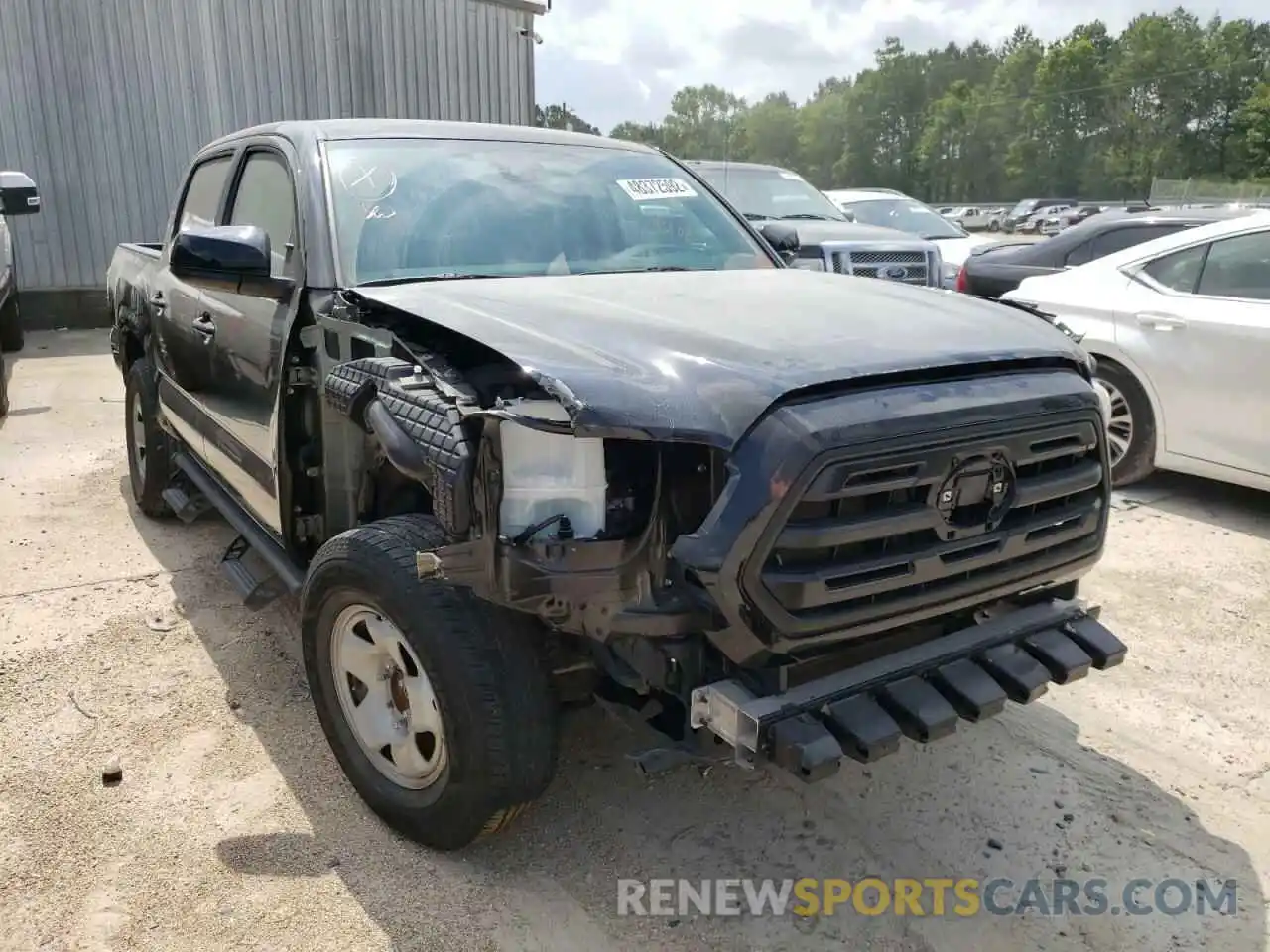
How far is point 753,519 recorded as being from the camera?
198 centimetres

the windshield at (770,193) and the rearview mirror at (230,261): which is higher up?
the windshield at (770,193)

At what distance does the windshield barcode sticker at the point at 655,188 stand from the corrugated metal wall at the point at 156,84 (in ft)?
32.0

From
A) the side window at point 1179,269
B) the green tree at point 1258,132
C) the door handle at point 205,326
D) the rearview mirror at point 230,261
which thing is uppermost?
the green tree at point 1258,132

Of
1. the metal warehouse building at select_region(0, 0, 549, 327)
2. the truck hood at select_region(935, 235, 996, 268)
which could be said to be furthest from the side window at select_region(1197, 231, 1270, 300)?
the metal warehouse building at select_region(0, 0, 549, 327)

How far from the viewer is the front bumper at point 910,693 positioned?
2025mm

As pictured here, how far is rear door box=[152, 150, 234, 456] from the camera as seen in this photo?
3984mm

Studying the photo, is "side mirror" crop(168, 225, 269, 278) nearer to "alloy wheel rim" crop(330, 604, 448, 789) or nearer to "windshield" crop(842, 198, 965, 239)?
"alloy wheel rim" crop(330, 604, 448, 789)

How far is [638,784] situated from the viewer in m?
2.96

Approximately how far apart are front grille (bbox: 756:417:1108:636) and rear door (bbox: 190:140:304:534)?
5.88 feet

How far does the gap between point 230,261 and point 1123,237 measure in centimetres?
676

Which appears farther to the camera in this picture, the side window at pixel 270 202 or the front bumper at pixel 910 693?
the side window at pixel 270 202

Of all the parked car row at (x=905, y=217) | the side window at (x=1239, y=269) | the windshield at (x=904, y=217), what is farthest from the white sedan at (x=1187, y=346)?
the windshield at (x=904, y=217)

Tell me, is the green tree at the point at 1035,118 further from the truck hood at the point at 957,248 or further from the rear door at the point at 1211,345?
the rear door at the point at 1211,345

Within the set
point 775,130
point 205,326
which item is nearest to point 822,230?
point 205,326
